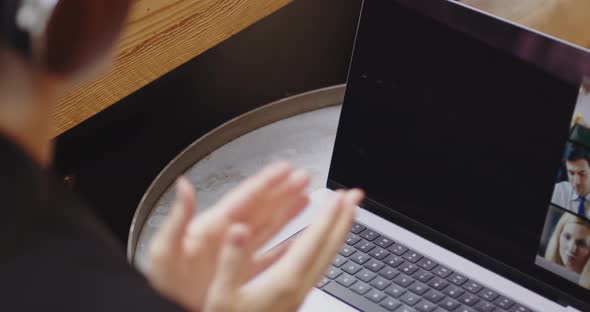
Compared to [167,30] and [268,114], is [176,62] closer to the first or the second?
[167,30]

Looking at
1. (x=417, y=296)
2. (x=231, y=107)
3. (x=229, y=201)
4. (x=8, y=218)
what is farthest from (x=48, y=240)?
(x=231, y=107)

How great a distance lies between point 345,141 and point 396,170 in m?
0.08

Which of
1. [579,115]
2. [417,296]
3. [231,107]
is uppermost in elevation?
[579,115]

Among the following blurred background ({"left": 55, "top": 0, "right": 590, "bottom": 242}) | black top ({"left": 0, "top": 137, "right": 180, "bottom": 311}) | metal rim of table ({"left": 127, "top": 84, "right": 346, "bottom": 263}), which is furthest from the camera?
blurred background ({"left": 55, "top": 0, "right": 590, "bottom": 242})

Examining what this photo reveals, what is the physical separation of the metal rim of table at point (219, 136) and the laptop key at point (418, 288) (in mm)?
352

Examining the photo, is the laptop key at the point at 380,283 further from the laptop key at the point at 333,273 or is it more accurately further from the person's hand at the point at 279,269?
the person's hand at the point at 279,269

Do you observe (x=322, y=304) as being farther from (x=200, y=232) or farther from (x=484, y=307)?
(x=200, y=232)

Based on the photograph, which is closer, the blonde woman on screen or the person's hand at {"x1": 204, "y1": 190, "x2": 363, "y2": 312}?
the person's hand at {"x1": 204, "y1": 190, "x2": 363, "y2": 312}

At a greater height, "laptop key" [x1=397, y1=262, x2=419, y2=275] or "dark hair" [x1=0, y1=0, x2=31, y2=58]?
"dark hair" [x1=0, y1=0, x2=31, y2=58]

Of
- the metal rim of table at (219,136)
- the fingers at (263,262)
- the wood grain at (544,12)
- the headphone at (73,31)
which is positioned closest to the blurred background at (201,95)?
the wood grain at (544,12)

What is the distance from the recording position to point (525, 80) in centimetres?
86

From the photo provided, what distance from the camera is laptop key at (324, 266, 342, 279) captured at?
907mm

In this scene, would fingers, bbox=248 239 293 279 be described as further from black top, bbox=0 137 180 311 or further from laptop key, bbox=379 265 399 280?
laptop key, bbox=379 265 399 280

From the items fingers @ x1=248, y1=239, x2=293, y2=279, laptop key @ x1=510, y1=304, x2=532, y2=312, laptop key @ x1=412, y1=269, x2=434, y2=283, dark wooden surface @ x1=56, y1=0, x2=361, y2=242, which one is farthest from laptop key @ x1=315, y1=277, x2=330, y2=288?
dark wooden surface @ x1=56, y1=0, x2=361, y2=242
